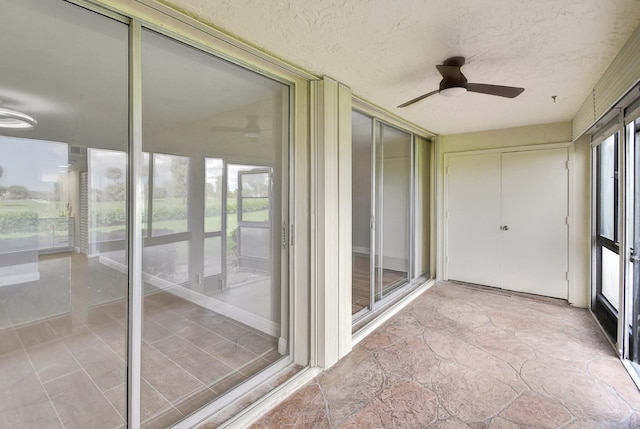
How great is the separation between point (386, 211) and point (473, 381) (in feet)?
6.73

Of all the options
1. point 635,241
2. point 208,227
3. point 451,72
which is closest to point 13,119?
point 208,227

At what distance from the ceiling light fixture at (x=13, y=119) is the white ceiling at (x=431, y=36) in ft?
2.89

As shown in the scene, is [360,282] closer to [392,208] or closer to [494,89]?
[392,208]

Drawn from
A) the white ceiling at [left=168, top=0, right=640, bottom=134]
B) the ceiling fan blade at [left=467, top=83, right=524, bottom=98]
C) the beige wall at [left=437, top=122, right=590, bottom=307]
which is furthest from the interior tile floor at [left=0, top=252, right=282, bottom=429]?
the beige wall at [left=437, top=122, right=590, bottom=307]

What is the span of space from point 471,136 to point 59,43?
4.86m

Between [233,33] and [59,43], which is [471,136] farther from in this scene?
[59,43]

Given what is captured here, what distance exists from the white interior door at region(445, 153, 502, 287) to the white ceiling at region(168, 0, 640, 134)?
5.96 feet

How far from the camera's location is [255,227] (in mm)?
2289

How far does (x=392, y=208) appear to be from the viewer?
4035 millimetres

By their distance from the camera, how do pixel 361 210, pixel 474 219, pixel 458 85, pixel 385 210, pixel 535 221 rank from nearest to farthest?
1. pixel 458 85
2. pixel 361 210
3. pixel 385 210
4. pixel 535 221
5. pixel 474 219

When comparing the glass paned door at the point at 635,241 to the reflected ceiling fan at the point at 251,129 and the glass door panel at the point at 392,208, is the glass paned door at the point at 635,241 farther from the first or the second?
the reflected ceiling fan at the point at 251,129

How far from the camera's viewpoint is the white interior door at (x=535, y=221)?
158 inches

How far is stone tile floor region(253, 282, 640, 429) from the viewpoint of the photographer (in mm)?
1931

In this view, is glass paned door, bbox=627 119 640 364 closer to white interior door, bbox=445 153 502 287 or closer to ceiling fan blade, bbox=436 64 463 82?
ceiling fan blade, bbox=436 64 463 82
